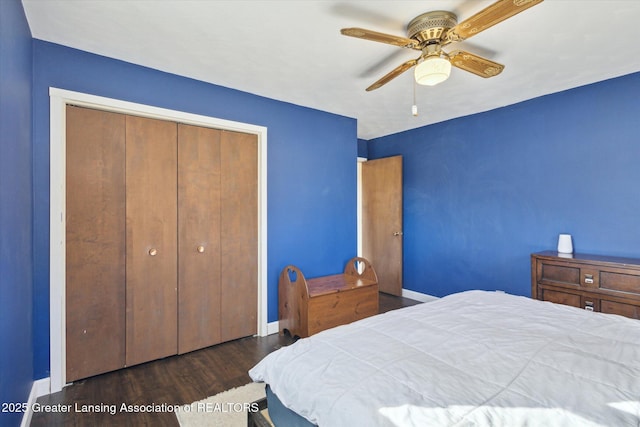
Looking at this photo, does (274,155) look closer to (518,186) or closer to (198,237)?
(198,237)

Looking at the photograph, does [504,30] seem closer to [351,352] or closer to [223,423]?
[351,352]

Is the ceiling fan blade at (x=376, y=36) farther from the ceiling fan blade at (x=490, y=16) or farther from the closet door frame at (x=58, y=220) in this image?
the closet door frame at (x=58, y=220)

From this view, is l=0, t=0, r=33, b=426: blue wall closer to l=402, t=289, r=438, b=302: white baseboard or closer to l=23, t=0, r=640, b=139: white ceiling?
l=23, t=0, r=640, b=139: white ceiling

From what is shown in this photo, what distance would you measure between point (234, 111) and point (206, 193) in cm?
85

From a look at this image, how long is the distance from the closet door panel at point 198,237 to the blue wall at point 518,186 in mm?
2799

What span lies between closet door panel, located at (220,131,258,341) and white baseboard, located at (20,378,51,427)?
126 centimetres

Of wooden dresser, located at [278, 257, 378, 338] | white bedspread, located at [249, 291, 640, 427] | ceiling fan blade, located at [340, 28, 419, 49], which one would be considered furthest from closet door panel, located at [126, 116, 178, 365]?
ceiling fan blade, located at [340, 28, 419, 49]

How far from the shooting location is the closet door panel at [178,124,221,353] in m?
2.69

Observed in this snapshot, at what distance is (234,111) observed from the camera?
296cm

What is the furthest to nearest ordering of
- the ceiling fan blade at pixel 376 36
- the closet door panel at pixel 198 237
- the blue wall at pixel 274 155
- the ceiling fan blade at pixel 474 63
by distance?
1. the closet door panel at pixel 198 237
2. the blue wall at pixel 274 155
3. the ceiling fan blade at pixel 474 63
4. the ceiling fan blade at pixel 376 36

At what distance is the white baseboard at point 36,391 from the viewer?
1827mm

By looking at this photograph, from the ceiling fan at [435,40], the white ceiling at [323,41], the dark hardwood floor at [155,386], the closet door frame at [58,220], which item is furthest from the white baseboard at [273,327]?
the ceiling fan at [435,40]

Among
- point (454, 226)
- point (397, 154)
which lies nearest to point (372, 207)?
point (397, 154)

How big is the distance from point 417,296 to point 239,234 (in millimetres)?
2730
